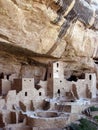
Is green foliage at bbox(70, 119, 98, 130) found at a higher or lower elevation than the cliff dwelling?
lower

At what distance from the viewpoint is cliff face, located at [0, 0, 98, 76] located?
15.0 metres

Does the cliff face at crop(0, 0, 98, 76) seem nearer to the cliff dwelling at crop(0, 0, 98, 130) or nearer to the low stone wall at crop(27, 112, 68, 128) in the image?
the cliff dwelling at crop(0, 0, 98, 130)

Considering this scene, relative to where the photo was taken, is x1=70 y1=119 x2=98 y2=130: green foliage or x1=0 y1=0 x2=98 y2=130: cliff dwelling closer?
x1=0 y1=0 x2=98 y2=130: cliff dwelling

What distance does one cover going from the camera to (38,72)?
20.8m

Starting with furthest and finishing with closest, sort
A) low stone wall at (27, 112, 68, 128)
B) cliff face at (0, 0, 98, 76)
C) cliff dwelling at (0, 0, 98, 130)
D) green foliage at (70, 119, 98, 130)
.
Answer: green foliage at (70, 119, 98, 130)
cliff dwelling at (0, 0, 98, 130)
cliff face at (0, 0, 98, 76)
low stone wall at (27, 112, 68, 128)

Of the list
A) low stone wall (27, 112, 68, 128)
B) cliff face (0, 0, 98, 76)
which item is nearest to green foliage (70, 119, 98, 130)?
low stone wall (27, 112, 68, 128)

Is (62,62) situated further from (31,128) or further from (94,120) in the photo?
(31,128)

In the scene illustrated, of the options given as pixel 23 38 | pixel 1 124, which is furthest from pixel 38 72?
pixel 1 124

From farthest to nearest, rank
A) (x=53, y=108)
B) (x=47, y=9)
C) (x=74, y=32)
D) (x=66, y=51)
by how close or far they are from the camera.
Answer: (x=66, y=51) < (x=74, y=32) < (x=53, y=108) < (x=47, y=9)

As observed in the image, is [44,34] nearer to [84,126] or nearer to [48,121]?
[48,121]

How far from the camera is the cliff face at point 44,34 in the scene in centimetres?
1499

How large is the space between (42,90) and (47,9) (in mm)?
4859

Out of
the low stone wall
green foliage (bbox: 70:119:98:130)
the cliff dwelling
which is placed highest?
the cliff dwelling

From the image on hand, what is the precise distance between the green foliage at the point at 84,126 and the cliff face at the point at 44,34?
460cm
